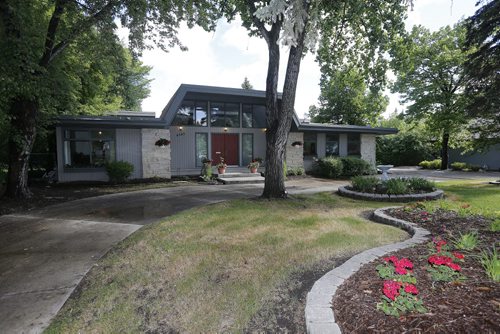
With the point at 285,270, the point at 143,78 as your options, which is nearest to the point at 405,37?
the point at 285,270

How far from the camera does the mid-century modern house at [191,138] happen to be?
39.9 feet

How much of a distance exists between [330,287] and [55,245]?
174 inches

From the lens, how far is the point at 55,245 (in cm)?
446

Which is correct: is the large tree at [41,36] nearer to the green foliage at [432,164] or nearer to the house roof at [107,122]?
the house roof at [107,122]

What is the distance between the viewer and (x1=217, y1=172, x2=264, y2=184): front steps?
12619 mm

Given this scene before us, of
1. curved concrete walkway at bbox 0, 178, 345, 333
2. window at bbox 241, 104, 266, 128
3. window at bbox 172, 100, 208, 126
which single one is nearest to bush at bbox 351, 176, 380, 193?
curved concrete walkway at bbox 0, 178, 345, 333

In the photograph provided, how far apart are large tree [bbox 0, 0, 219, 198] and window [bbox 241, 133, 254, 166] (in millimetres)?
6547

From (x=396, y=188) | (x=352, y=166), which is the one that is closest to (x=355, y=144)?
(x=352, y=166)

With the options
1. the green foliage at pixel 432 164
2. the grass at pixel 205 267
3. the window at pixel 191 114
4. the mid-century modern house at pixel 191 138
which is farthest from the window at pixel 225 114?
the green foliage at pixel 432 164

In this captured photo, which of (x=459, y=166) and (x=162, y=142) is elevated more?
(x=162, y=142)

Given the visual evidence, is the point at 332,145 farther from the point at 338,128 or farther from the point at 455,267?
the point at 455,267

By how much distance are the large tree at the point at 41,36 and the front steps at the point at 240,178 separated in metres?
6.33

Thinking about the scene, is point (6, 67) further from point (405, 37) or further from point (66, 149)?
point (405, 37)

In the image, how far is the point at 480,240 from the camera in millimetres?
3609
